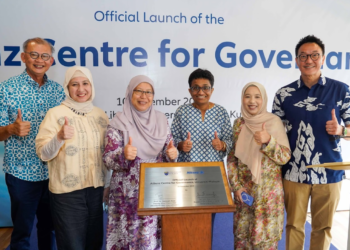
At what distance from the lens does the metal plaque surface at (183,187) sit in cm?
138

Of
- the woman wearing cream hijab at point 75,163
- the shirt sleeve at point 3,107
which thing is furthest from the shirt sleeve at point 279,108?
the shirt sleeve at point 3,107

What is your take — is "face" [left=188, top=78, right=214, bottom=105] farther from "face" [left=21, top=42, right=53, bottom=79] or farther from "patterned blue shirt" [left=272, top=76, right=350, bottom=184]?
"face" [left=21, top=42, right=53, bottom=79]

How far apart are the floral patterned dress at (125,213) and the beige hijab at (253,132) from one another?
2.17 feet

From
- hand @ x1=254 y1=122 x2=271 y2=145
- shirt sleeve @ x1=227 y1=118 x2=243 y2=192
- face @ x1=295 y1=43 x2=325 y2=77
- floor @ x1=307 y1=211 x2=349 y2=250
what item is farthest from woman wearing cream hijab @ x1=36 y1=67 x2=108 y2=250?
floor @ x1=307 y1=211 x2=349 y2=250

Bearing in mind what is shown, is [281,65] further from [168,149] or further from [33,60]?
[33,60]

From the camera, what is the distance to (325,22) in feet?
10.8

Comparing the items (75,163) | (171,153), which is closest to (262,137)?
(171,153)

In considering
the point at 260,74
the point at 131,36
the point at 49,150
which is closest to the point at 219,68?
the point at 260,74

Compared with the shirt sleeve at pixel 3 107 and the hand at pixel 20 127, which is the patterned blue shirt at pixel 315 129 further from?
the shirt sleeve at pixel 3 107

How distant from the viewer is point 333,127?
6.07 ft

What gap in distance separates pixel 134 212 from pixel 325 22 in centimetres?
325

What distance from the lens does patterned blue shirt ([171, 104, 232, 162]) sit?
212cm

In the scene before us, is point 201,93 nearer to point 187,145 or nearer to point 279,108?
point 187,145

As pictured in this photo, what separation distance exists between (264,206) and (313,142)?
61 centimetres
